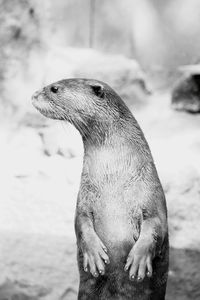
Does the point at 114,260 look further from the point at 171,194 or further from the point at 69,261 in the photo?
the point at 171,194

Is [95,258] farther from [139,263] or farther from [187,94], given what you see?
[187,94]

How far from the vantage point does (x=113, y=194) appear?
2.46 meters

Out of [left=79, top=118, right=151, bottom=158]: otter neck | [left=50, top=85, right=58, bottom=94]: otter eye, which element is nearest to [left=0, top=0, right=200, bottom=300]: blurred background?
[left=79, top=118, right=151, bottom=158]: otter neck

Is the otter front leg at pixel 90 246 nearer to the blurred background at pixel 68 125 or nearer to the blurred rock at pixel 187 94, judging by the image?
the blurred background at pixel 68 125

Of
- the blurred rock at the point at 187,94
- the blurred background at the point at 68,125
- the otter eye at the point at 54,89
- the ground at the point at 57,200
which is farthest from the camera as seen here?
the blurred rock at the point at 187,94

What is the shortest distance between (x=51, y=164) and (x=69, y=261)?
5.03 ft

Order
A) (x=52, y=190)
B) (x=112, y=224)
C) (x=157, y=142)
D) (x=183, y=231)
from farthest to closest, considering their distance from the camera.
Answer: (x=157, y=142) < (x=52, y=190) < (x=183, y=231) < (x=112, y=224)


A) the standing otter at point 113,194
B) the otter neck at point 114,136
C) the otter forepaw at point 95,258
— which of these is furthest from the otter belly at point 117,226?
the otter neck at point 114,136

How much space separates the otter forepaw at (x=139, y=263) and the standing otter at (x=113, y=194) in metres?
0.07

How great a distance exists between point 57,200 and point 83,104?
93.2 inches

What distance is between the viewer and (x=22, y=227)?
14.8 ft

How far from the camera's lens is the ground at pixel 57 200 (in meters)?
3.40

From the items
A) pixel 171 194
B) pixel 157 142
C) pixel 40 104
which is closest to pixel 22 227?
pixel 171 194

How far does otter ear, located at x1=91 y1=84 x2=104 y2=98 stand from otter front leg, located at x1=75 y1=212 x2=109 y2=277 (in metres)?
0.52
